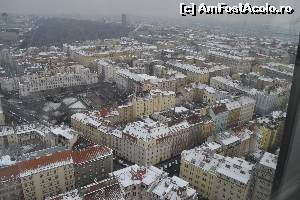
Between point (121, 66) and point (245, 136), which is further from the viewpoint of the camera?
point (121, 66)

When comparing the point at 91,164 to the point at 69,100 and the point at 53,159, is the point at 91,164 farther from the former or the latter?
the point at 69,100

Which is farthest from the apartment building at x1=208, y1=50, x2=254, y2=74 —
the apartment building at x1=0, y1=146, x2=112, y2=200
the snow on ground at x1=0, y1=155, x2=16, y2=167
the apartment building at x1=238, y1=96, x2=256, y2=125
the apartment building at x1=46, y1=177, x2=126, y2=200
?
the snow on ground at x1=0, y1=155, x2=16, y2=167

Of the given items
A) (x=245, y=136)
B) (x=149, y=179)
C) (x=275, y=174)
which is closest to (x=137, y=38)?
(x=245, y=136)

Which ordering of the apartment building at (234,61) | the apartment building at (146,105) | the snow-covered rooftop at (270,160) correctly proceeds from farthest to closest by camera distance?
the apartment building at (234,61) < the apartment building at (146,105) < the snow-covered rooftop at (270,160)

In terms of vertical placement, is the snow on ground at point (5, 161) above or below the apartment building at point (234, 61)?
above

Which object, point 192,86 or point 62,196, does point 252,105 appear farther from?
point 62,196

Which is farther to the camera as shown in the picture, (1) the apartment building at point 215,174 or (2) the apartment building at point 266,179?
(1) the apartment building at point 215,174

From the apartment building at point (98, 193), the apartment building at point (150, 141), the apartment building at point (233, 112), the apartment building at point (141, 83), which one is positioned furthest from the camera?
the apartment building at point (141, 83)

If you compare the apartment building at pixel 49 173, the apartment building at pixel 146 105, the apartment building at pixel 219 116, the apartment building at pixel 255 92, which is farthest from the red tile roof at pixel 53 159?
the apartment building at pixel 255 92

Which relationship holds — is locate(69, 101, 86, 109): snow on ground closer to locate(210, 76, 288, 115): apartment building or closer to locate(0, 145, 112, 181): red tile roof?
locate(0, 145, 112, 181): red tile roof

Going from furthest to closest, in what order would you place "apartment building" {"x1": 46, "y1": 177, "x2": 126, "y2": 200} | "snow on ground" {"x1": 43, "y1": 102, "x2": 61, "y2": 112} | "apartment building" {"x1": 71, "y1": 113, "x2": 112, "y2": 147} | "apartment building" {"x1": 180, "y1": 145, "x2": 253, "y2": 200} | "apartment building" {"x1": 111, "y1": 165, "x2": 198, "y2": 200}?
"snow on ground" {"x1": 43, "y1": 102, "x2": 61, "y2": 112} → "apartment building" {"x1": 71, "y1": 113, "x2": 112, "y2": 147} → "apartment building" {"x1": 180, "y1": 145, "x2": 253, "y2": 200} → "apartment building" {"x1": 111, "y1": 165, "x2": 198, "y2": 200} → "apartment building" {"x1": 46, "y1": 177, "x2": 126, "y2": 200}

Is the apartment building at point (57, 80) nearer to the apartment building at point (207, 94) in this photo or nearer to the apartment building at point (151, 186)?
the apartment building at point (207, 94)
